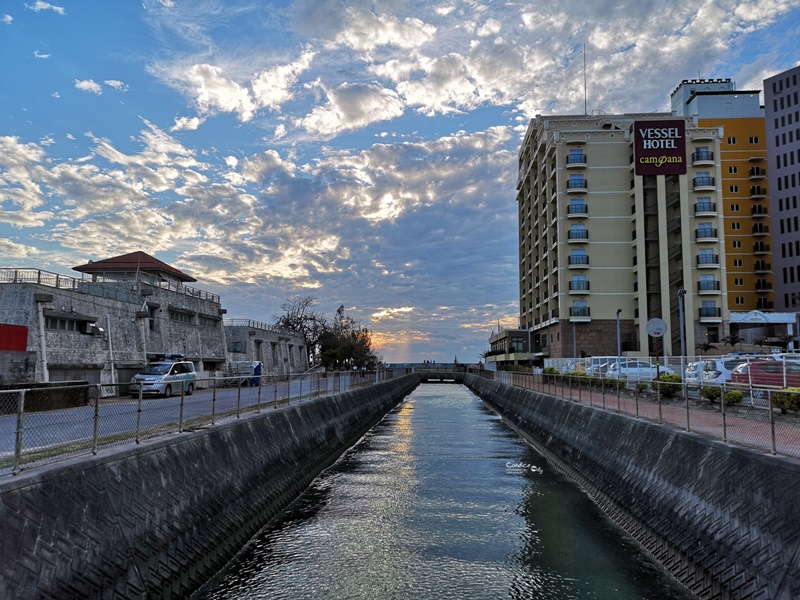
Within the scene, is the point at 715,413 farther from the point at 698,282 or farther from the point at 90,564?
the point at 698,282

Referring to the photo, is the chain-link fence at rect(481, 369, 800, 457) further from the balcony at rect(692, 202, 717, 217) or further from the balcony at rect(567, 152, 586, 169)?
the balcony at rect(692, 202, 717, 217)

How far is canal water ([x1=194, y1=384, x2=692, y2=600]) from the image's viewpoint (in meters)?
9.12

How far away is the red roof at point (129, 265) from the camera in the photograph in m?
59.2

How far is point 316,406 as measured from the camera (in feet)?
76.0

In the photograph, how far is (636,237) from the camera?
69562 mm

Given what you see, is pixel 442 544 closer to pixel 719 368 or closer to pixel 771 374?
pixel 771 374

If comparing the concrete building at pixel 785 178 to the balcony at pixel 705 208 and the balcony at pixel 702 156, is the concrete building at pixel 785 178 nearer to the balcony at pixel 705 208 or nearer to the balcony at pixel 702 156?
the balcony at pixel 702 156

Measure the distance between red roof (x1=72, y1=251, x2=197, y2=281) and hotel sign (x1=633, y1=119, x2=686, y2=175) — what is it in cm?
5660

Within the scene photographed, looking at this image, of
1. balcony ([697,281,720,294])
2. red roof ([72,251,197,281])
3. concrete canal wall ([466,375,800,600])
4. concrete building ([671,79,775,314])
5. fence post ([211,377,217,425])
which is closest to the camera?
concrete canal wall ([466,375,800,600])

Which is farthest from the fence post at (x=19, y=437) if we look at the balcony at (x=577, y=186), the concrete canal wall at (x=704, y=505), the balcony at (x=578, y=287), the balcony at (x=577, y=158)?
the balcony at (x=577, y=158)

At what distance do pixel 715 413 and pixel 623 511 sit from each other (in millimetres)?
3480

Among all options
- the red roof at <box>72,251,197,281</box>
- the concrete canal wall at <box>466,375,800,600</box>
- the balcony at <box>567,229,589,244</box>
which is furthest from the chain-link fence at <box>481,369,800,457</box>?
the balcony at <box>567,229,589,244</box>

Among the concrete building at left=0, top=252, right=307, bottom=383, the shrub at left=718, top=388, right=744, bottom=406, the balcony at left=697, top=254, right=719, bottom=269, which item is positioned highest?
the balcony at left=697, top=254, right=719, bottom=269

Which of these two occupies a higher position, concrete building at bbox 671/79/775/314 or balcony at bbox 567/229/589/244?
concrete building at bbox 671/79/775/314
